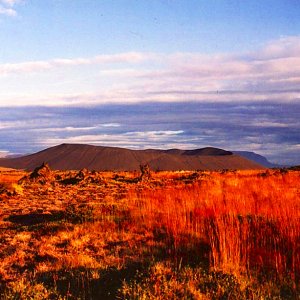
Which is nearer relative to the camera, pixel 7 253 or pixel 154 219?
pixel 7 253

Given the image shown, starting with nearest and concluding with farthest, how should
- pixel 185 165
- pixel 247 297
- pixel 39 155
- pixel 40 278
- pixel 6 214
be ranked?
pixel 247 297
pixel 40 278
pixel 6 214
pixel 185 165
pixel 39 155

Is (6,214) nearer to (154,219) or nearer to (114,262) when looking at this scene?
(154,219)

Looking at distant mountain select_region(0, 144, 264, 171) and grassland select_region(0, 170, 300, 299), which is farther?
distant mountain select_region(0, 144, 264, 171)

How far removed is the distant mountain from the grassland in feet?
270

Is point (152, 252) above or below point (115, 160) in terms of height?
above

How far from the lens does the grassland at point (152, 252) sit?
22.7 feet

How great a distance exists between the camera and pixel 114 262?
8844 mm

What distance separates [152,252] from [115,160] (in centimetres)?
9539

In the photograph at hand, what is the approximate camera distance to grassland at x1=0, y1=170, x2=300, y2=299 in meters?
6.91

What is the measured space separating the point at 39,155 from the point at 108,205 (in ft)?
335

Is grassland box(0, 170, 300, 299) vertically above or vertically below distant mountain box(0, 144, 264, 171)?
above

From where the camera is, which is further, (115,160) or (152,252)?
(115,160)

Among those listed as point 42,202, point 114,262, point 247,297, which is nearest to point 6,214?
point 42,202

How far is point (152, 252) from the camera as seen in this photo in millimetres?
9406
